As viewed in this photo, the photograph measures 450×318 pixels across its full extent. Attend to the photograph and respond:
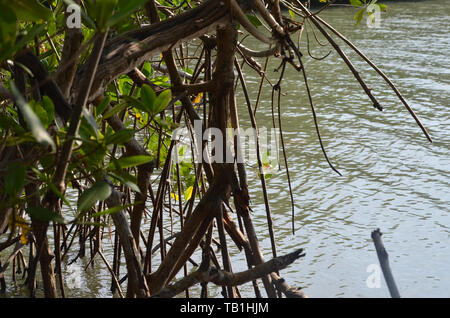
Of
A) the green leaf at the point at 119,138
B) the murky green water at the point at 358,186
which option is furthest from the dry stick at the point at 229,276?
the murky green water at the point at 358,186

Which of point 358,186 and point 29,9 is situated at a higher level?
point 358,186

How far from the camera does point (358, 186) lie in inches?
112

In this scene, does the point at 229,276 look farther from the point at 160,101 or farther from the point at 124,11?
the point at 124,11

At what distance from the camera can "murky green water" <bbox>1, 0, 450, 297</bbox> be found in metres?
2.10

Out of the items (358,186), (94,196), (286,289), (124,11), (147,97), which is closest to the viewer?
(124,11)

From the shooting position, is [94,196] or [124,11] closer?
[124,11]

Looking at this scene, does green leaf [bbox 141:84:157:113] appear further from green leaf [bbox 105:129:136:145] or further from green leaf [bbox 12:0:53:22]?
green leaf [bbox 12:0:53:22]

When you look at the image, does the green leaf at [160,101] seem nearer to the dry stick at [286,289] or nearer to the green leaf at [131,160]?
→ the green leaf at [131,160]

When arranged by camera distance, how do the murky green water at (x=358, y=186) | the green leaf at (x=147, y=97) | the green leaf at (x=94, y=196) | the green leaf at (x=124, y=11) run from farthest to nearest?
the murky green water at (x=358, y=186)
the green leaf at (x=147, y=97)
the green leaf at (x=94, y=196)
the green leaf at (x=124, y=11)

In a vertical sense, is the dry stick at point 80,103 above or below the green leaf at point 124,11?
below

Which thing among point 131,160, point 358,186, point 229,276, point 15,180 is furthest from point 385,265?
point 358,186

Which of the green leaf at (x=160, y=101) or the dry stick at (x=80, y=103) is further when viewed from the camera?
the green leaf at (x=160, y=101)

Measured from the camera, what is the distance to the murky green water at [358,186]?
210 cm

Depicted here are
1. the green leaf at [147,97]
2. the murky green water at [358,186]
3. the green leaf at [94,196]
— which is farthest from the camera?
the murky green water at [358,186]
